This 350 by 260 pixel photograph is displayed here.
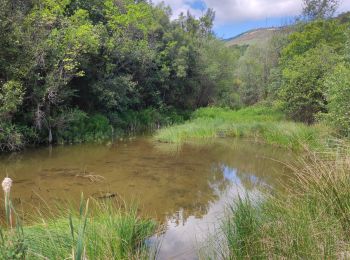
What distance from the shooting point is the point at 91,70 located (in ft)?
51.6

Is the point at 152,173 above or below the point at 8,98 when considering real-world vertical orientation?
below

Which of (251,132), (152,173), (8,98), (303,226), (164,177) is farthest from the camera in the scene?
(251,132)

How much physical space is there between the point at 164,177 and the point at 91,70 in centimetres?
886

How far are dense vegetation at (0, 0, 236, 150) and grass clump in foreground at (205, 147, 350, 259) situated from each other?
28.4 ft

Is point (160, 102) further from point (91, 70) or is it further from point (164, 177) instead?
point (164, 177)

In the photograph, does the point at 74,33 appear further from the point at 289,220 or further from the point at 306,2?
the point at 306,2

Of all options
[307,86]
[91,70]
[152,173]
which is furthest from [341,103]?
[91,70]

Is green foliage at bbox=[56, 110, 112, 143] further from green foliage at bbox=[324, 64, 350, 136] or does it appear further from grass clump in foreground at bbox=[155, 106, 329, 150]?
green foliage at bbox=[324, 64, 350, 136]

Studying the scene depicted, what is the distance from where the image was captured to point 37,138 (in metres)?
12.8

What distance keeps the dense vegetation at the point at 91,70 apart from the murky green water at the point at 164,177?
1428 mm

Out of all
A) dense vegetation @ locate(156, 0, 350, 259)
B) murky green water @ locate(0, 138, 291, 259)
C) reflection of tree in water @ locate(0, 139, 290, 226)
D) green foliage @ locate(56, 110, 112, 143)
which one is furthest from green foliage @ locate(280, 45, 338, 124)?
green foliage @ locate(56, 110, 112, 143)

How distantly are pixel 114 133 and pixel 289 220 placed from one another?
13.7 metres

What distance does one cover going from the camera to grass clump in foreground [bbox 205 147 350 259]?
2855mm

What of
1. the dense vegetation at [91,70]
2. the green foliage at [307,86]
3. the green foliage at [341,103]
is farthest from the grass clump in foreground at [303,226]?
the green foliage at [307,86]
